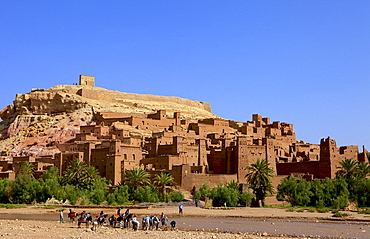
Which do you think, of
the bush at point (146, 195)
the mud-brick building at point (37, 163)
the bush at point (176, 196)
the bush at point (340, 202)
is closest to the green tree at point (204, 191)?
the bush at point (176, 196)

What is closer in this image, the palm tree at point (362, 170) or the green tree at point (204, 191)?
the green tree at point (204, 191)

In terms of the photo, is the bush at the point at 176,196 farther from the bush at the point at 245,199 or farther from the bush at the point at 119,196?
the bush at the point at 245,199

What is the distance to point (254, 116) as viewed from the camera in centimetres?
8844

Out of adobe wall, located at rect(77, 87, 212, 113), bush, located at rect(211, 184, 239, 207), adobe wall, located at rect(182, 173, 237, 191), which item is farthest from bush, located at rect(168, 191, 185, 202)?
adobe wall, located at rect(77, 87, 212, 113)

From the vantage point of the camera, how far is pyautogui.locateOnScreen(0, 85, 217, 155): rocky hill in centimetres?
7981

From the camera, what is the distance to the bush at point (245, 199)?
5250cm

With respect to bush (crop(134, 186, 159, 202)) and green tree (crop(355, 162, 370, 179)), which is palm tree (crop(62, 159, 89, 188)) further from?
green tree (crop(355, 162, 370, 179))

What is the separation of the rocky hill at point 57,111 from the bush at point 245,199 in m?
28.2

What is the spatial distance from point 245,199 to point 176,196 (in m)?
6.30

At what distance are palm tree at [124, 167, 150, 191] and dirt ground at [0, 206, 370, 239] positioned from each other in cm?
663

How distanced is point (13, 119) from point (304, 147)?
4509 cm

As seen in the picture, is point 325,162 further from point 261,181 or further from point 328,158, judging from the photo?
point 261,181

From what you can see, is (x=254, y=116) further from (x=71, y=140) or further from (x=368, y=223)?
(x=368, y=223)

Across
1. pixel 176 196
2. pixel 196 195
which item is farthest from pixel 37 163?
pixel 196 195
